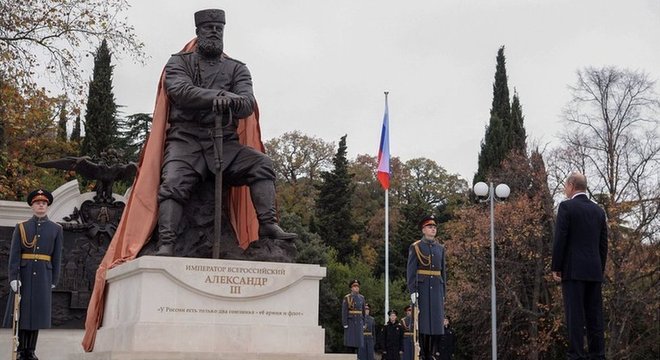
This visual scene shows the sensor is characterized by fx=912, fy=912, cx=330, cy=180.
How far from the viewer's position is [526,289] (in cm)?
3550

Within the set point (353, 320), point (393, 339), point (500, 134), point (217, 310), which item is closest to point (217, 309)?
point (217, 310)

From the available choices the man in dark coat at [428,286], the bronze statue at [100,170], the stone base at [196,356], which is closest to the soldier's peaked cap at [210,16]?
the stone base at [196,356]

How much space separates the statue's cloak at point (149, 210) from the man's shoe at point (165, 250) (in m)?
0.41

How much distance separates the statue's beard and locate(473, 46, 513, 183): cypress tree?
105 ft

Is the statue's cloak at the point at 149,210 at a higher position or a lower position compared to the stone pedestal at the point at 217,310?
higher

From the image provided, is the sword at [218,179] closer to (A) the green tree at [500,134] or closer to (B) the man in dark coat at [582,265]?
(B) the man in dark coat at [582,265]

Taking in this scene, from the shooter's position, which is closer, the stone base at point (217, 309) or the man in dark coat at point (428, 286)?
the stone base at point (217, 309)

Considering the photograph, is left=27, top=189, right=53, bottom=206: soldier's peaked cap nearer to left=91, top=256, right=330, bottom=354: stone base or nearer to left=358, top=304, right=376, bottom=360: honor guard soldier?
left=91, top=256, right=330, bottom=354: stone base

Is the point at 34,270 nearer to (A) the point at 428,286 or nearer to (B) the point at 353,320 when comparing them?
(A) the point at 428,286

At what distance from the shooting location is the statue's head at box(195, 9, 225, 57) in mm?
10055

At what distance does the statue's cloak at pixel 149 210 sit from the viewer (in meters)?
9.61

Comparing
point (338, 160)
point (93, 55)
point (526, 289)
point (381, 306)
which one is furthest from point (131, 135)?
point (93, 55)

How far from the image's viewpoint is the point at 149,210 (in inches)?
380

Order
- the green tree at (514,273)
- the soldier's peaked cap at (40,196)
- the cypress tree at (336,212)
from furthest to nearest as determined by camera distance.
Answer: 1. the cypress tree at (336,212)
2. the green tree at (514,273)
3. the soldier's peaked cap at (40,196)
